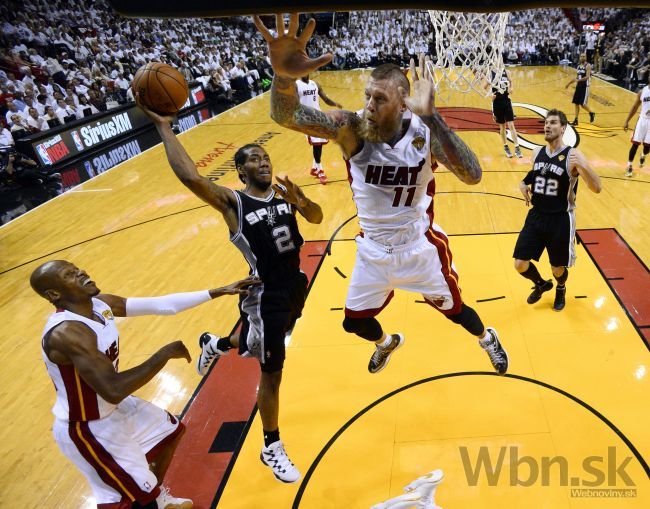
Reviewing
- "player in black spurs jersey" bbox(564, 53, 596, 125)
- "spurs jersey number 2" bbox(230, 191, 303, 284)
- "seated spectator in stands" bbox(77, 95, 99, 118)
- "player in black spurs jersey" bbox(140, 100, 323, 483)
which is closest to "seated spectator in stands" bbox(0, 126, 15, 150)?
"seated spectator in stands" bbox(77, 95, 99, 118)

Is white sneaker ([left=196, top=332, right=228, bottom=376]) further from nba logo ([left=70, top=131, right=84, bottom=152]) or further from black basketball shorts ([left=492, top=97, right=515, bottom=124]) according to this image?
nba logo ([left=70, top=131, right=84, bottom=152])

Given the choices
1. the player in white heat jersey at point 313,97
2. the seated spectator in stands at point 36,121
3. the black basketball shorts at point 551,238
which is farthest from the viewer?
the seated spectator in stands at point 36,121

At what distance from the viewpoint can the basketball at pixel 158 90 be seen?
263cm

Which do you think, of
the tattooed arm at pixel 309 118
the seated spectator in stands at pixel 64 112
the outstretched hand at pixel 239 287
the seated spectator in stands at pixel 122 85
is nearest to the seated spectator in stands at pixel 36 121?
the seated spectator in stands at pixel 64 112

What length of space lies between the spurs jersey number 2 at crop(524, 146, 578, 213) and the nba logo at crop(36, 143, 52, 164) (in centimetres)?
938

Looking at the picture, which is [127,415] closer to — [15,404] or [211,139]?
[15,404]

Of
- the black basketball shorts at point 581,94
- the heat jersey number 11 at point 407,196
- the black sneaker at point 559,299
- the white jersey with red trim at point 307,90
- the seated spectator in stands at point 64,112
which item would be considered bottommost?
the black basketball shorts at point 581,94

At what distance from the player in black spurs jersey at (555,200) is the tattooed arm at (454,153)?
1961 millimetres

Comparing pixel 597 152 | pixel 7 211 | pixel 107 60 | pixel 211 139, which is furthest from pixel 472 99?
pixel 7 211

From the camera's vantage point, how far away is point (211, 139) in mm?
11992

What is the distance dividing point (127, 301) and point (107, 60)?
14785 mm

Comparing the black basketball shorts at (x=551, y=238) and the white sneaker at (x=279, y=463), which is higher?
the black basketball shorts at (x=551, y=238)

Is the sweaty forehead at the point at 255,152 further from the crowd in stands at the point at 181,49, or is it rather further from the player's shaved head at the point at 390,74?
the crowd in stands at the point at 181,49

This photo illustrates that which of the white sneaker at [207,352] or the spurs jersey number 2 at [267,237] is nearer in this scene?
the spurs jersey number 2 at [267,237]
